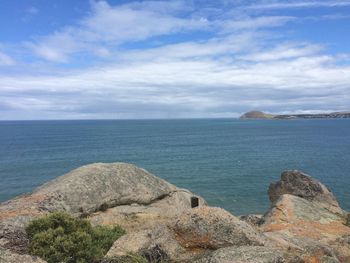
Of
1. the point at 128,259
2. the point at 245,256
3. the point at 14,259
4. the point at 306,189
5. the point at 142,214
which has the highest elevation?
the point at 14,259

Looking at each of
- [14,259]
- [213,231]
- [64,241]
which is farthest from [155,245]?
[14,259]

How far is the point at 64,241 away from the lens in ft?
42.7

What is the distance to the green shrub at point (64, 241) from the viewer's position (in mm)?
12672

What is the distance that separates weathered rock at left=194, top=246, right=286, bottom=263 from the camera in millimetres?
10781

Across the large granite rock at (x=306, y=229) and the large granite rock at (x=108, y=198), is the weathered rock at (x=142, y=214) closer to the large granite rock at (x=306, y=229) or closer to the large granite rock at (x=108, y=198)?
the large granite rock at (x=108, y=198)

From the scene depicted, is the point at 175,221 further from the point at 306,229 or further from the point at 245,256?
the point at 306,229

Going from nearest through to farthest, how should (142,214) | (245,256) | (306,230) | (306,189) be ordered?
(245,256) → (306,230) → (142,214) → (306,189)

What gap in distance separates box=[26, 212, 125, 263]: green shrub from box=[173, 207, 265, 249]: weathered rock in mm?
2871

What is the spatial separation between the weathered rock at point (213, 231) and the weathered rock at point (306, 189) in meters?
17.5

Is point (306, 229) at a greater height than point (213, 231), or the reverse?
point (213, 231)

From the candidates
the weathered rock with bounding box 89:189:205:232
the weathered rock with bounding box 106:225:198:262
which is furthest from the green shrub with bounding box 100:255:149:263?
the weathered rock with bounding box 89:189:205:232

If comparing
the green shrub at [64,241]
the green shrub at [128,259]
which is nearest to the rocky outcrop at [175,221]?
the green shrub at [128,259]

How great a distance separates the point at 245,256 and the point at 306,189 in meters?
21.3

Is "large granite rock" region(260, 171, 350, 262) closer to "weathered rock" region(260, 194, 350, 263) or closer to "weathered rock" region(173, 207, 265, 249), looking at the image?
"weathered rock" region(260, 194, 350, 263)
